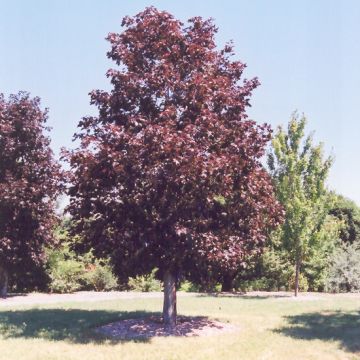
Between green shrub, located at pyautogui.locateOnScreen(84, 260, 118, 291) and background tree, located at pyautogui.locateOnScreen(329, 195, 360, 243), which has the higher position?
background tree, located at pyautogui.locateOnScreen(329, 195, 360, 243)

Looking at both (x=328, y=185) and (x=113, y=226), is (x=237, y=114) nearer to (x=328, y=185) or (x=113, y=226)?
(x=113, y=226)

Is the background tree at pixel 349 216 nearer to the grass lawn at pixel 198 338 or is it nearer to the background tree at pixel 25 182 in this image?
the grass lawn at pixel 198 338

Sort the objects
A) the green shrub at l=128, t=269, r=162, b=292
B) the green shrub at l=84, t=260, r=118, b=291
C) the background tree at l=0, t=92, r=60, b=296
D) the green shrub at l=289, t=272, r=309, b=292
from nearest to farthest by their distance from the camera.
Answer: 1. the background tree at l=0, t=92, r=60, b=296
2. the green shrub at l=84, t=260, r=118, b=291
3. the green shrub at l=128, t=269, r=162, b=292
4. the green shrub at l=289, t=272, r=309, b=292

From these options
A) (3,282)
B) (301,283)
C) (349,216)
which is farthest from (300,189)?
(349,216)

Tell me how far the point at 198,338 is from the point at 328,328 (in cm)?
446

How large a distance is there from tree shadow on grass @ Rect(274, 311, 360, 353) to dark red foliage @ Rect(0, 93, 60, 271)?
1319 cm

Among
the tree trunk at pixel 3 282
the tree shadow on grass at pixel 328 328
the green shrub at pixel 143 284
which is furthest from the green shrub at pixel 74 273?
the tree shadow on grass at pixel 328 328

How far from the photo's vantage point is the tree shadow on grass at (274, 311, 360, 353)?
39.0 feet

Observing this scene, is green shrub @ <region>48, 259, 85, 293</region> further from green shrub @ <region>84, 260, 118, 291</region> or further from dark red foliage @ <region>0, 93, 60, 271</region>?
dark red foliage @ <region>0, 93, 60, 271</region>

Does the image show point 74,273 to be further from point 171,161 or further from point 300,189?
point 171,161

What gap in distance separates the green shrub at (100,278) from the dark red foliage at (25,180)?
172 inches

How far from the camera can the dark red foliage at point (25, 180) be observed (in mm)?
21906

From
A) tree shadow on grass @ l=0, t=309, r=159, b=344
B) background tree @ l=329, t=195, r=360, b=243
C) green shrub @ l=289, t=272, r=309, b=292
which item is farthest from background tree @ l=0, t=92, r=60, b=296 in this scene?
background tree @ l=329, t=195, r=360, b=243

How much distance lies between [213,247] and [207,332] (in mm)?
2769
